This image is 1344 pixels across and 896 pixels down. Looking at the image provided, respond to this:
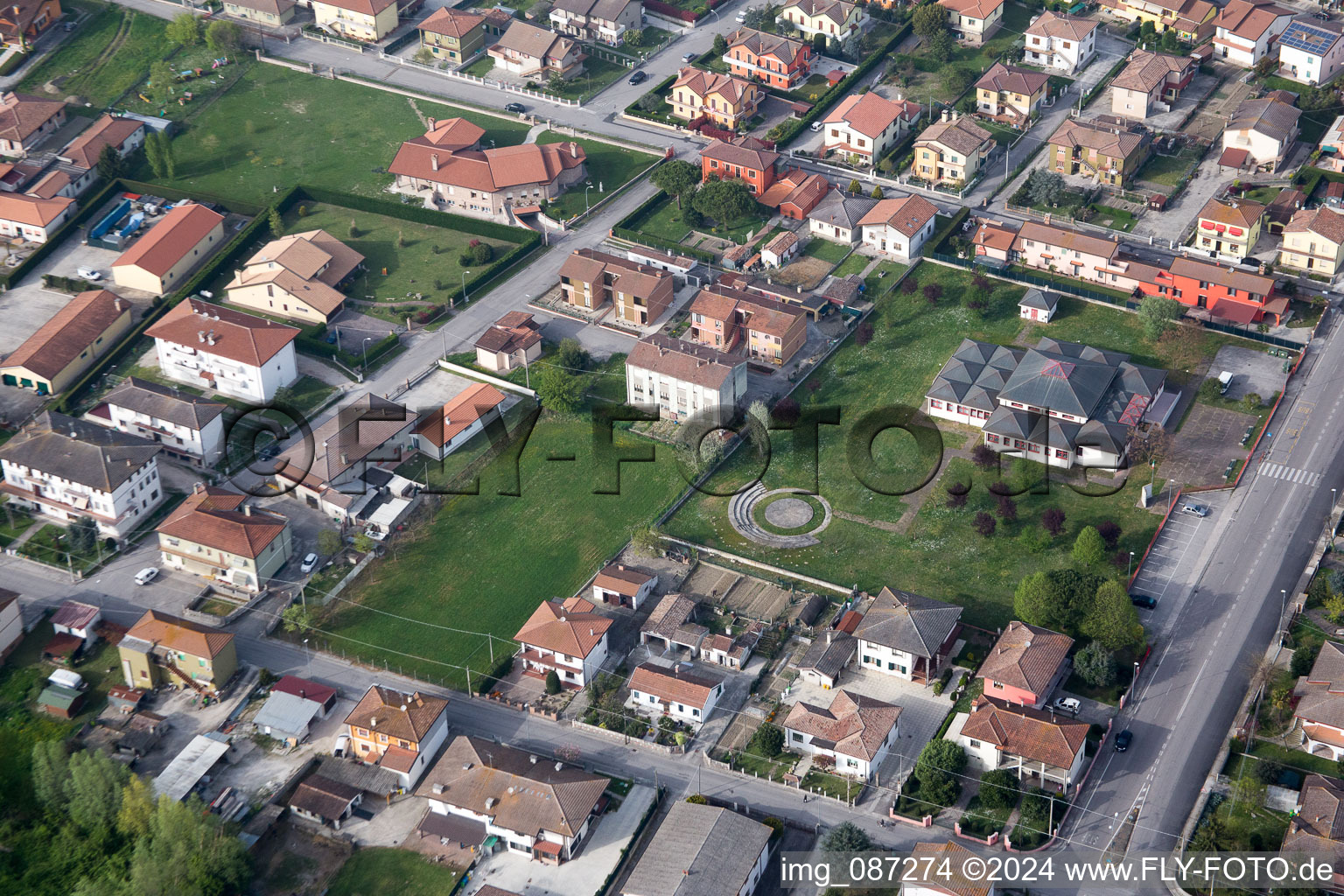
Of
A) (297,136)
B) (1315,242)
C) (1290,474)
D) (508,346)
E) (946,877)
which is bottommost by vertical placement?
(1290,474)

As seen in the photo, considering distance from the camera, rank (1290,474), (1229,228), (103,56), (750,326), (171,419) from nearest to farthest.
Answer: (1290,474)
(171,419)
(750,326)
(1229,228)
(103,56)

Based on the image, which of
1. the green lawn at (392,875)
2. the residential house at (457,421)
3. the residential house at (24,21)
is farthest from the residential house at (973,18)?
the green lawn at (392,875)

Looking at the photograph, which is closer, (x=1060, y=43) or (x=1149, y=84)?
(x=1149, y=84)

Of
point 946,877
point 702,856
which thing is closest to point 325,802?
point 702,856

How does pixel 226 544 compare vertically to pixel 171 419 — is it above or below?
below

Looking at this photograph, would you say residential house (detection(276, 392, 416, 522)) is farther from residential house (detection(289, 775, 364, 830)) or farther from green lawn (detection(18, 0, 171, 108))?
green lawn (detection(18, 0, 171, 108))

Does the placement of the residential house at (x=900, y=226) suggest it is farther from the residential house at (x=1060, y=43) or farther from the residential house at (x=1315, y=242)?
the residential house at (x=1060, y=43)

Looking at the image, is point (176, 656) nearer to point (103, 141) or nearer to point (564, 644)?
point (564, 644)

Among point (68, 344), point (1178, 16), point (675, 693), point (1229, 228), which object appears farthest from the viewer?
point (1178, 16)
